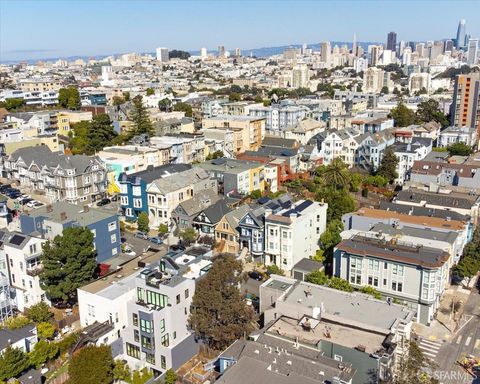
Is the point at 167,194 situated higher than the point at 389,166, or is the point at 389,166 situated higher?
the point at 167,194

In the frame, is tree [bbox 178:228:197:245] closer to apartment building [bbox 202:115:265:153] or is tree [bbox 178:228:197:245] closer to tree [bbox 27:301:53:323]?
tree [bbox 27:301:53:323]

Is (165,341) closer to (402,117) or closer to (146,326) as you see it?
(146,326)

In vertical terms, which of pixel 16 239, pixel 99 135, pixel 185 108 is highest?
pixel 185 108

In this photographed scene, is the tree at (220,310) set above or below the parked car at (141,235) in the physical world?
above

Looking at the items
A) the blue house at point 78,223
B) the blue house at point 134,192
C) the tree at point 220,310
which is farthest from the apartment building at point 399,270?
the blue house at point 134,192

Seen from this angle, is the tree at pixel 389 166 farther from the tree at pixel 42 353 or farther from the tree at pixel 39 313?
the tree at pixel 42 353

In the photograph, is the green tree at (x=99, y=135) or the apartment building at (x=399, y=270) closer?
the apartment building at (x=399, y=270)

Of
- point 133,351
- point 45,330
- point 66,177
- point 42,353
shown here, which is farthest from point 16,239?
point 66,177
